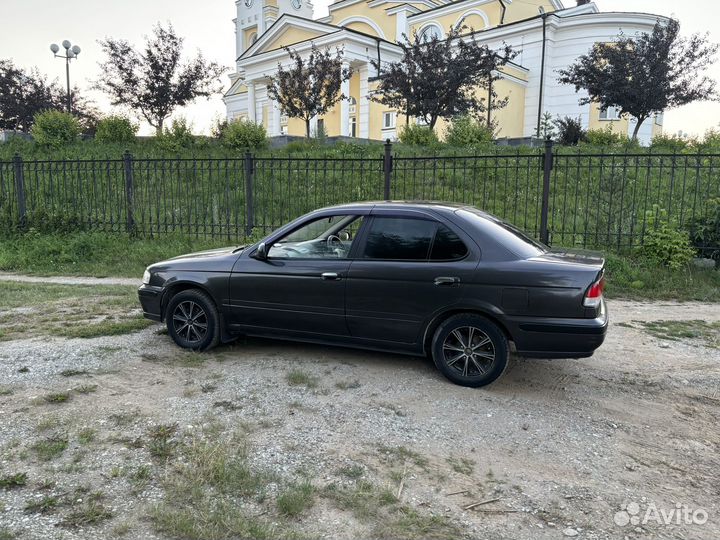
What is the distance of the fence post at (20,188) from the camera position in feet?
42.6

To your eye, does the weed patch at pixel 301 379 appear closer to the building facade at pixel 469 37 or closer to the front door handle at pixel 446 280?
the front door handle at pixel 446 280

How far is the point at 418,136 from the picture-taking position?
56.0 ft

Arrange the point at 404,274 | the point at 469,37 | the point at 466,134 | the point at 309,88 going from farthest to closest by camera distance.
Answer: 1. the point at 469,37
2. the point at 309,88
3. the point at 466,134
4. the point at 404,274

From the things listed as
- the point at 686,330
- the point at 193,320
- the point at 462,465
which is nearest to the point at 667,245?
the point at 686,330

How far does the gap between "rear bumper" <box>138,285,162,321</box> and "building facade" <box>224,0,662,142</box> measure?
2092 centimetres

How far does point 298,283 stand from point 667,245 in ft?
23.7

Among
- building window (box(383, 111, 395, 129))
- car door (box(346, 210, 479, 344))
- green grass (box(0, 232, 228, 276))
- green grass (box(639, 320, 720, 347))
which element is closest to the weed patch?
car door (box(346, 210, 479, 344))

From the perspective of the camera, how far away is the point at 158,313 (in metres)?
5.66

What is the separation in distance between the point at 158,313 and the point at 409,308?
271cm

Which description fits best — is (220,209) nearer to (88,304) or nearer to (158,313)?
(88,304)

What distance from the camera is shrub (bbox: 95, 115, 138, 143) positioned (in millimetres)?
18312

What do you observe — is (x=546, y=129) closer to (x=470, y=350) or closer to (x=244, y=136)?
(x=244, y=136)

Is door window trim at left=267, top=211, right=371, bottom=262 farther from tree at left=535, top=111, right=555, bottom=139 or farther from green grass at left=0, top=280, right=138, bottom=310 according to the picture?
tree at left=535, top=111, right=555, bottom=139

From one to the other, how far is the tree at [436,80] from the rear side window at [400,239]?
1402cm
